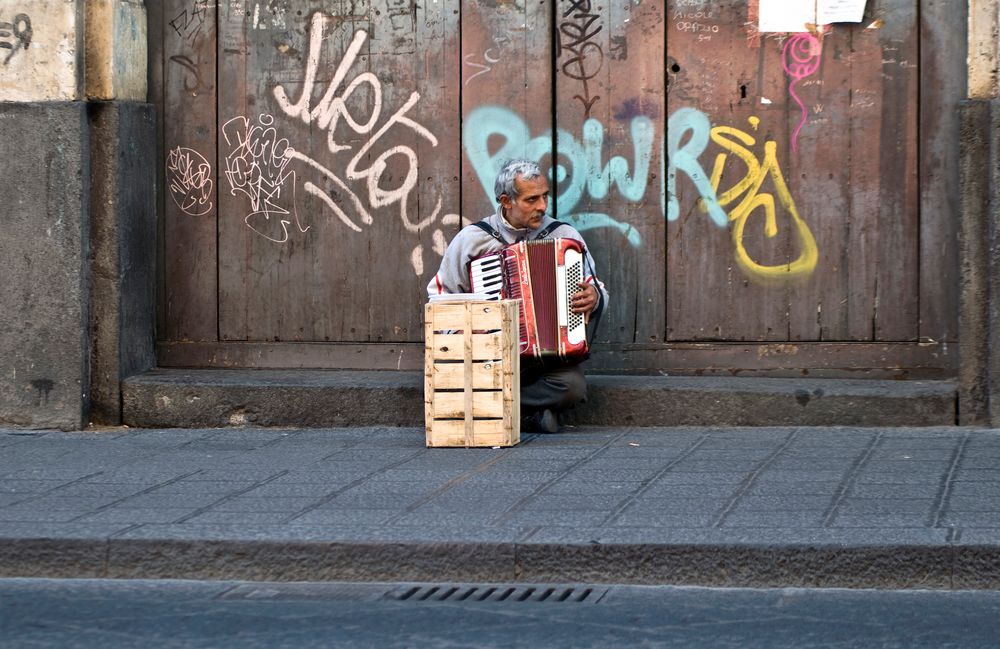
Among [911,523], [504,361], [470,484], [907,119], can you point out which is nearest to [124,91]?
[504,361]

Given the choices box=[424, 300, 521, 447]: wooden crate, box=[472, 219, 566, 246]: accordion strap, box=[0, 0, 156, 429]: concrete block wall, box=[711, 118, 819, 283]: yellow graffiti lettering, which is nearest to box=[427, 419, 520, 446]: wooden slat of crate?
box=[424, 300, 521, 447]: wooden crate

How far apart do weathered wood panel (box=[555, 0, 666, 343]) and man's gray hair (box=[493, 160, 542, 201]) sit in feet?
2.15

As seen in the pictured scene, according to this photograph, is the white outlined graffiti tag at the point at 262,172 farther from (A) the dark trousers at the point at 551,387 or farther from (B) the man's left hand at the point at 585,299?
(B) the man's left hand at the point at 585,299

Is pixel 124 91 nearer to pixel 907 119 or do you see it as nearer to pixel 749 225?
pixel 749 225

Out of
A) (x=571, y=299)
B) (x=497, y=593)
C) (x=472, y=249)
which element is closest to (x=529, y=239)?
(x=472, y=249)

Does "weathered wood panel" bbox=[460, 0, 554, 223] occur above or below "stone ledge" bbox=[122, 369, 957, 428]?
above

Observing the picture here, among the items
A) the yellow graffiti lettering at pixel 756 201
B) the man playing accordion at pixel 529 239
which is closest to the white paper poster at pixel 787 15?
the yellow graffiti lettering at pixel 756 201

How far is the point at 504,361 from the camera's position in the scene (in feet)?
25.9

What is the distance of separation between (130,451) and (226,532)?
2.26 metres

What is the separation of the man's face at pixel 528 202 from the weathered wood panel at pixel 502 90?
68cm

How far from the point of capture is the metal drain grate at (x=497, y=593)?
5520mm

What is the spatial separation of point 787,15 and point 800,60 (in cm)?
25

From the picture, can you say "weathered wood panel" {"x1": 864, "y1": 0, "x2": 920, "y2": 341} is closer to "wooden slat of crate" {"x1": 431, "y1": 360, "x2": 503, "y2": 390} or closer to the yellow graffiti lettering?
the yellow graffiti lettering

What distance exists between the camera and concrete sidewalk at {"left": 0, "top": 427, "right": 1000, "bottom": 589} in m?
5.65
